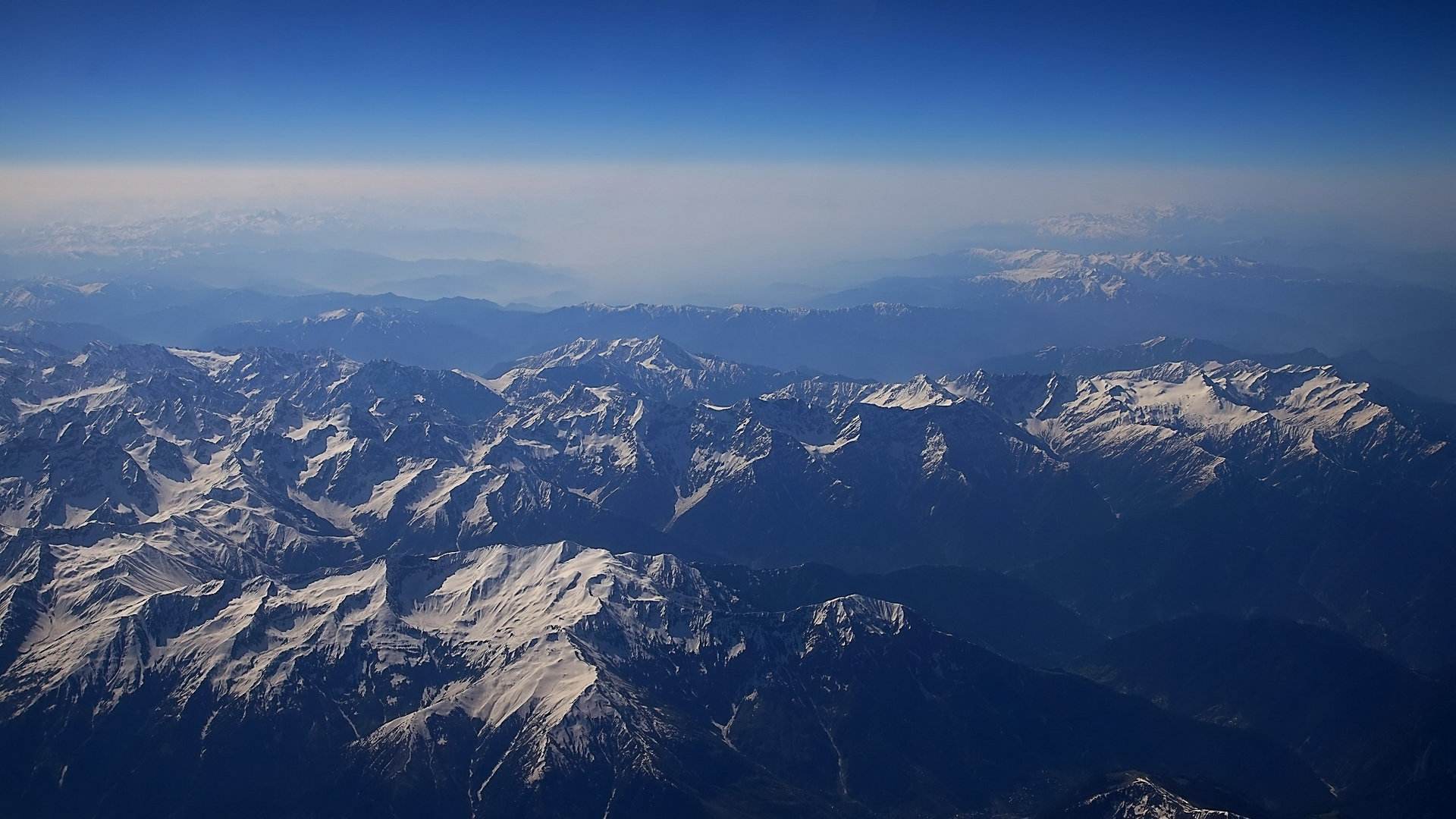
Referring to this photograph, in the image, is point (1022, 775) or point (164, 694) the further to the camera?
point (1022, 775)

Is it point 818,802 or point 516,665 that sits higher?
point 516,665

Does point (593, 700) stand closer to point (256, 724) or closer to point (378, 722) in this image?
point (378, 722)

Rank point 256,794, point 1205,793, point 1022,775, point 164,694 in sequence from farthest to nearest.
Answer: point 1022,775, point 164,694, point 256,794, point 1205,793

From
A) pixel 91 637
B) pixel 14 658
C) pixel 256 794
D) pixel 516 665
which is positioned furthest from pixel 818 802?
pixel 14 658

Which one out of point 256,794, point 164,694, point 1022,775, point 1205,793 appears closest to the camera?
point 1205,793

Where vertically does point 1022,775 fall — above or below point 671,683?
below

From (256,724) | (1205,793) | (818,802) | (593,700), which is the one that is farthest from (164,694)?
(1205,793)

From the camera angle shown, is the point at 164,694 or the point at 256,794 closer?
the point at 256,794

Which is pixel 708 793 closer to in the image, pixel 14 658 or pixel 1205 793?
pixel 1205 793

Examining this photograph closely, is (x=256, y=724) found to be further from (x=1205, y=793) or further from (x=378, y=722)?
(x=1205, y=793)
